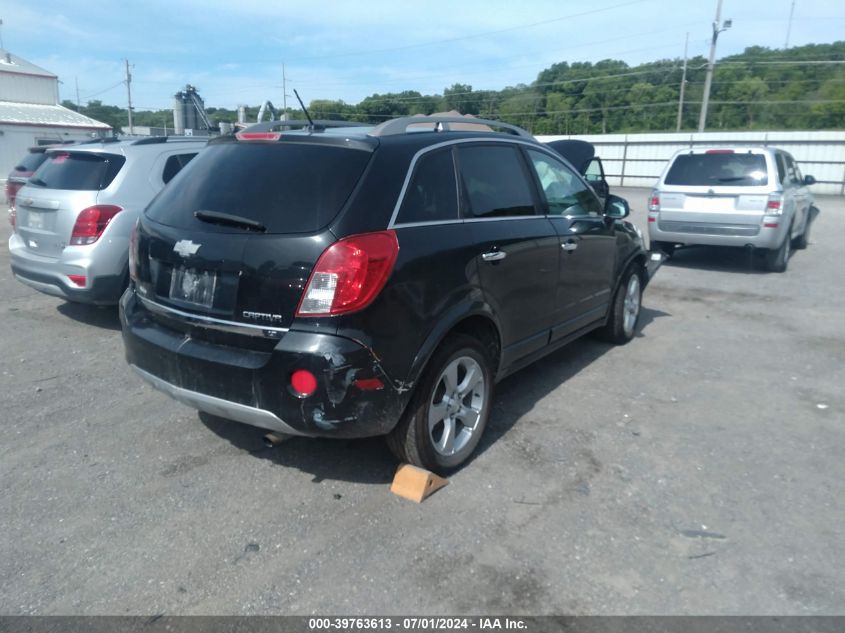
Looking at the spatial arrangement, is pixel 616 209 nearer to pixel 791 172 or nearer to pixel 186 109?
pixel 791 172

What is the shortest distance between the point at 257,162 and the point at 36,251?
3.85 metres

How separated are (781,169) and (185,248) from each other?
969 centimetres

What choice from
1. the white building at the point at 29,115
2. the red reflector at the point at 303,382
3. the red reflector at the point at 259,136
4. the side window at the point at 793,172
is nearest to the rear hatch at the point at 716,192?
the side window at the point at 793,172

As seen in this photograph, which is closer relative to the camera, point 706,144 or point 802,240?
point 802,240

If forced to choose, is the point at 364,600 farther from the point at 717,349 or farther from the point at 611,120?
the point at 611,120

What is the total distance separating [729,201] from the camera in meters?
9.81

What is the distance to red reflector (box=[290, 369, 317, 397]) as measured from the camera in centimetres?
309

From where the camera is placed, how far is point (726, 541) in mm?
3242

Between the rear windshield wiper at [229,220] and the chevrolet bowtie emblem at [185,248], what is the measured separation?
0.15 m

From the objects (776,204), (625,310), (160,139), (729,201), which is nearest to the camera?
(625,310)

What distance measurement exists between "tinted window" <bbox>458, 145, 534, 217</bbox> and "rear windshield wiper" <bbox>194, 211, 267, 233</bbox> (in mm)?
1250

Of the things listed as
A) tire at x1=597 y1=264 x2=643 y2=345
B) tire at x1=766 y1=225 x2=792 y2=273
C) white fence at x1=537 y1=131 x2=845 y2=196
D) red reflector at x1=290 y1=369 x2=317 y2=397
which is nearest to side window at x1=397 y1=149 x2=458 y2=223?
red reflector at x1=290 y1=369 x2=317 y2=397

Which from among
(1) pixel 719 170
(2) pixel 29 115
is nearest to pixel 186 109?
(1) pixel 719 170

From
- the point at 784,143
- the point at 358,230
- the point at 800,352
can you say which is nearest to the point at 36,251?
the point at 358,230
